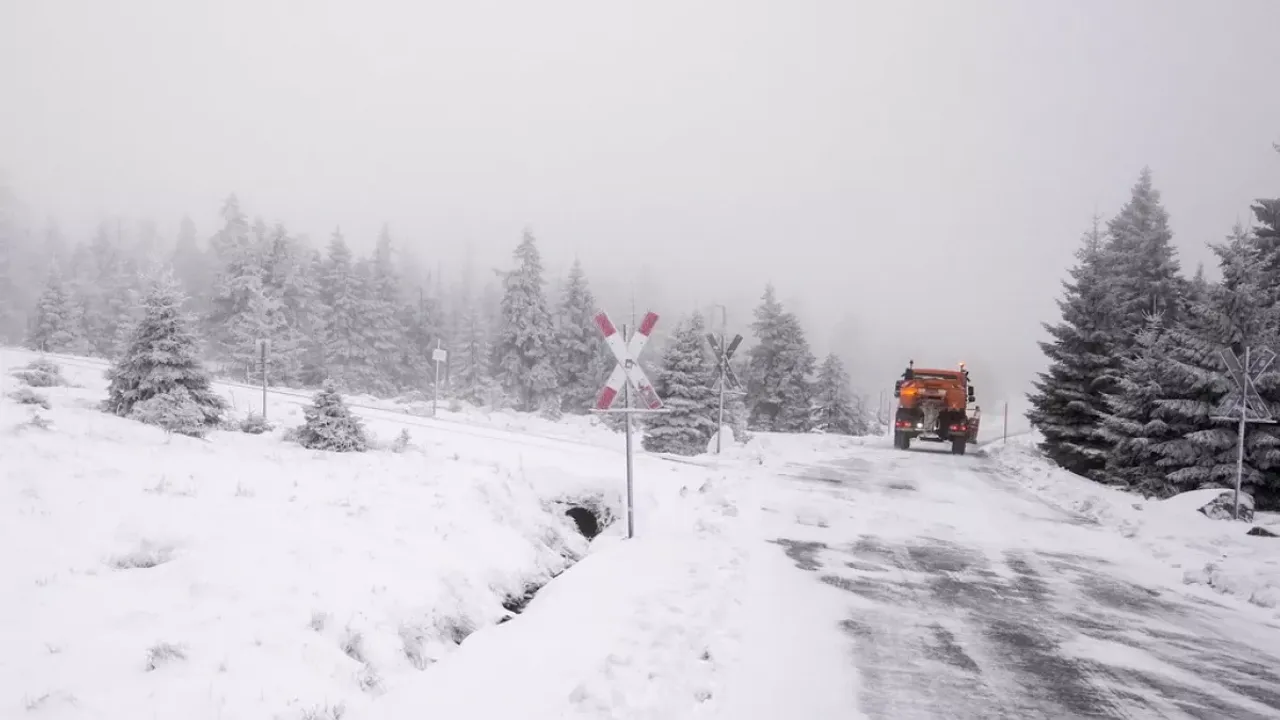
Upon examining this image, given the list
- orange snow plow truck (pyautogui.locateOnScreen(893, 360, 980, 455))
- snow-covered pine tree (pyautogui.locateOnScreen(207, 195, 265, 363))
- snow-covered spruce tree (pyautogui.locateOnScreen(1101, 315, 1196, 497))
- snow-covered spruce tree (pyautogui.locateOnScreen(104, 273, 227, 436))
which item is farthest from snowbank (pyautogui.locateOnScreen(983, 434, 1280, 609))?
snow-covered pine tree (pyautogui.locateOnScreen(207, 195, 265, 363))

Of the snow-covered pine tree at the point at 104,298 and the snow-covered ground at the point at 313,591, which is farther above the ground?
the snow-covered pine tree at the point at 104,298

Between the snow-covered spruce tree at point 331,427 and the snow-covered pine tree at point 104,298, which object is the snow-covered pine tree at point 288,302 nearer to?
the snow-covered pine tree at point 104,298

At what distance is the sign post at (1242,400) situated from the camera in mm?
11844

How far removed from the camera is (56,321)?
41312 mm

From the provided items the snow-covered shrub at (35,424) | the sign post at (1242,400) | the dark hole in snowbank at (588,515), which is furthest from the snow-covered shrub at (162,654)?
the sign post at (1242,400)

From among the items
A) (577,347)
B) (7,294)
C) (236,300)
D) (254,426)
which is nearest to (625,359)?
(254,426)

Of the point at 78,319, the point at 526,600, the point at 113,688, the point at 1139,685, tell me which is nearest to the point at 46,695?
the point at 113,688

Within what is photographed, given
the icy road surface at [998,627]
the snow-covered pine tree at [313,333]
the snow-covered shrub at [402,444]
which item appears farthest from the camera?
the snow-covered pine tree at [313,333]

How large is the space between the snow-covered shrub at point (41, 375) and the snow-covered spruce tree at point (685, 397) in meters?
20.9

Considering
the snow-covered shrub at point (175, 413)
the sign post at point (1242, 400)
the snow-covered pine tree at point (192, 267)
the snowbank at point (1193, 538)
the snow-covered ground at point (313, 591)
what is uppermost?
the snow-covered pine tree at point (192, 267)

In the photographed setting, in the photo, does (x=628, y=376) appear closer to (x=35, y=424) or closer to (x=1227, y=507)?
(x=35, y=424)

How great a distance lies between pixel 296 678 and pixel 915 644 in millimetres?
4750

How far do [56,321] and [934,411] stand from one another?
170 feet

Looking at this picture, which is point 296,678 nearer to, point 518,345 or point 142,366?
point 142,366
